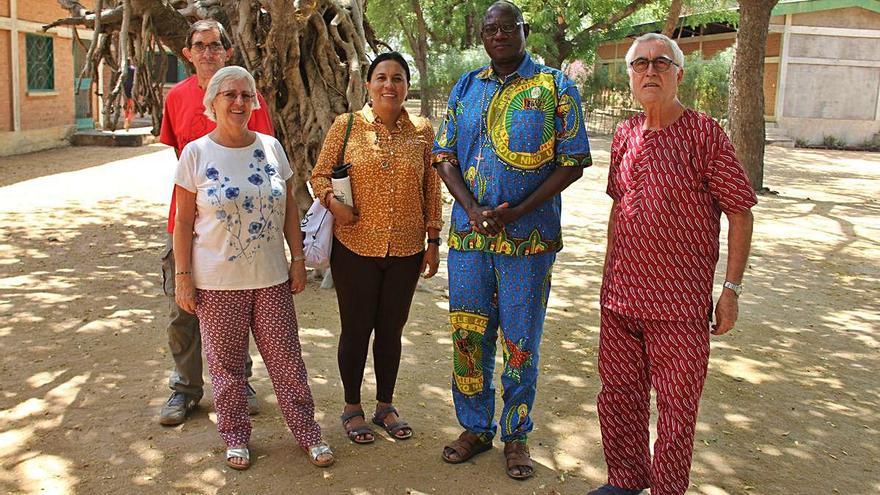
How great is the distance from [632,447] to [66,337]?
3910 millimetres

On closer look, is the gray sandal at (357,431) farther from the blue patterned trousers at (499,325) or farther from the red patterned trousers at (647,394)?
the red patterned trousers at (647,394)

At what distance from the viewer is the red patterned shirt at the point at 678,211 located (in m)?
2.96

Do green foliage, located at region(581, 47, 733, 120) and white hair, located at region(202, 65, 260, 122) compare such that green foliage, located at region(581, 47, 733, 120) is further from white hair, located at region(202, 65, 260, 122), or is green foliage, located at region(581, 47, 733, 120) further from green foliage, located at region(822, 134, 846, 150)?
white hair, located at region(202, 65, 260, 122)

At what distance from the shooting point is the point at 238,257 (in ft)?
11.2

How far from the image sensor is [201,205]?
3.37m

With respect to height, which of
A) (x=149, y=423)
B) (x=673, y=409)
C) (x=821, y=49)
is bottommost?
(x=149, y=423)

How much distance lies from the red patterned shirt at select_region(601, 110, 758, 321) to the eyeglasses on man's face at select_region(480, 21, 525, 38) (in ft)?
2.29

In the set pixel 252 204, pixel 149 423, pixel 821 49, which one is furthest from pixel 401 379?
pixel 821 49

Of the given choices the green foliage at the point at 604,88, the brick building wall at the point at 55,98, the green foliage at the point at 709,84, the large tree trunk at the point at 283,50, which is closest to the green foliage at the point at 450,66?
the green foliage at the point at 604,88

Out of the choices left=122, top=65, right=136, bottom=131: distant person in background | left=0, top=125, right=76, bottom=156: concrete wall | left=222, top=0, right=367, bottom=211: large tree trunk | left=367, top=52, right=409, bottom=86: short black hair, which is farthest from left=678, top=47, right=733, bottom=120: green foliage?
left=367, top=52, right=409, bottom=86: short black hair

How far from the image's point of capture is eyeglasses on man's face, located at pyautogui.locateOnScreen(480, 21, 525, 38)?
335 cm

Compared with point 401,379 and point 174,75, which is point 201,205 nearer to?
point 401,379

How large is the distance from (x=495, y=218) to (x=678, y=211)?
0.72 m

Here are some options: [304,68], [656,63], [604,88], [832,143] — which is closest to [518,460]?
[656,63]
